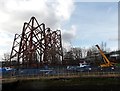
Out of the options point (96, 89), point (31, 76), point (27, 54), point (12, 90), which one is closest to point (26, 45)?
point (27, 54)

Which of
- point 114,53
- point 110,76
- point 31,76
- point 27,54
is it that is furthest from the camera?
point 114,53

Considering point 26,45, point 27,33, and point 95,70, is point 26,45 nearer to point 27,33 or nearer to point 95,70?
point 27,33

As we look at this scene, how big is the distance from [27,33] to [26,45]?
3.84 metres

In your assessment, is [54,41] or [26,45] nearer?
[26,45]

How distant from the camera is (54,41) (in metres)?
98.0

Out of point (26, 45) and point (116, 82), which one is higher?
point (26, 45)

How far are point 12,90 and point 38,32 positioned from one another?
35547mm

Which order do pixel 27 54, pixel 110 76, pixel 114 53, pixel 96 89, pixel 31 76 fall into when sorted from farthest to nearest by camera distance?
pixel 114 53 < pixel 27 54 < pixel 31 76 < pixel 110 76 < pixel 96 89

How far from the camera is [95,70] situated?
51.9 m

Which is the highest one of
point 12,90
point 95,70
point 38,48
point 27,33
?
point 27,33

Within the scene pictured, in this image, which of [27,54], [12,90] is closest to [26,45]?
[27,54]

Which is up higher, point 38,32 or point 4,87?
point 38,32

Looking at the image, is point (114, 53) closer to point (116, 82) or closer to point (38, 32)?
point (38, 32)

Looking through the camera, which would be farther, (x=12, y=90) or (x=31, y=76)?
(x=31, y=76)
